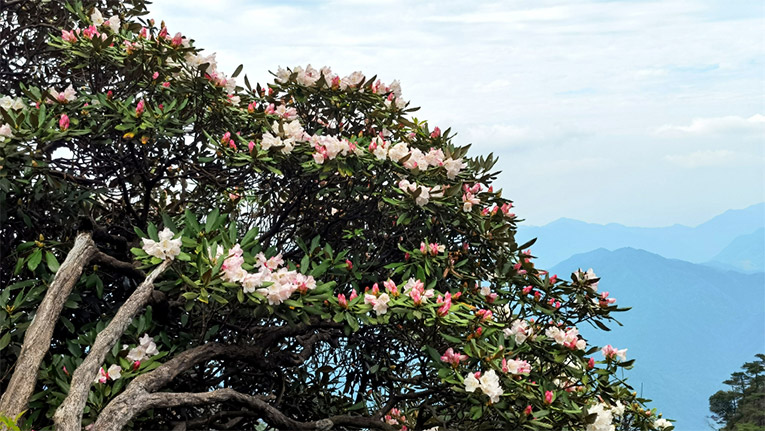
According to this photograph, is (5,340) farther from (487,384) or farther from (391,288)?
(487,384)

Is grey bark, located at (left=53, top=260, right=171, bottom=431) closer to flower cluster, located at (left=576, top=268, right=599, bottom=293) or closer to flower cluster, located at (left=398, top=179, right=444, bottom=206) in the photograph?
flower cluster, located at (left=398, top=179, right=444, bottom=206)

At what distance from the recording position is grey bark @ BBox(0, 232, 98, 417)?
277 cm

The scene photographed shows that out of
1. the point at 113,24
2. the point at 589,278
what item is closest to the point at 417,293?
the point at 589,278

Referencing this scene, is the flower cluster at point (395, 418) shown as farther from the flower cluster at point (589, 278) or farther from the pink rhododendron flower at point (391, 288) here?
the pink rhododendron flower at point (391, 288)

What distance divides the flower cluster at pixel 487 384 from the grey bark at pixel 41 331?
6.16 ft

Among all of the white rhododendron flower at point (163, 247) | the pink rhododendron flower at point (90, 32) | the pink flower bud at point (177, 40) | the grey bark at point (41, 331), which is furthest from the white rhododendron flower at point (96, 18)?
the white rhododendron flower at point (163, 247)

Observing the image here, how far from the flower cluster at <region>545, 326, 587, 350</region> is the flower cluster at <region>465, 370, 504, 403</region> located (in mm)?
571

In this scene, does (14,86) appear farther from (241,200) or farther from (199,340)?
(199,340)

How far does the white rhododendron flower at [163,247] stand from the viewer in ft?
9.28

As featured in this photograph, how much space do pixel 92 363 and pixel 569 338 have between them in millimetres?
2245

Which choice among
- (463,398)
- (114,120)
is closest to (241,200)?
(114,120)

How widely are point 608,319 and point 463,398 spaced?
1.07 metres

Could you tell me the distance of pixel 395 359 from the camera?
13.3ft

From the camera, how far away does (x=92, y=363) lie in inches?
107
